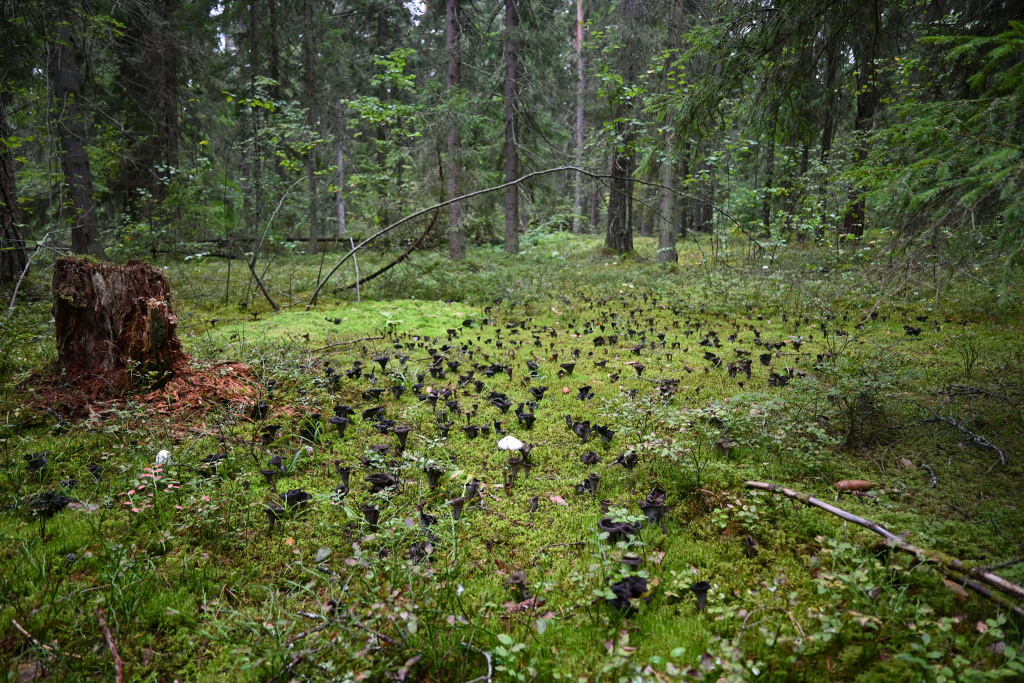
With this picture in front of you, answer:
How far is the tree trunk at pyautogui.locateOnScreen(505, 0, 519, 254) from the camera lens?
51.6 ft

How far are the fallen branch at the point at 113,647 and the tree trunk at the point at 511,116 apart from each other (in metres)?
15.3

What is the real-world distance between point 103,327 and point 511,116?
1460 cm

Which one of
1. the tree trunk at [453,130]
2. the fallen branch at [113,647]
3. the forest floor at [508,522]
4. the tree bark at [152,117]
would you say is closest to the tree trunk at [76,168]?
the tree bark at [152,117]

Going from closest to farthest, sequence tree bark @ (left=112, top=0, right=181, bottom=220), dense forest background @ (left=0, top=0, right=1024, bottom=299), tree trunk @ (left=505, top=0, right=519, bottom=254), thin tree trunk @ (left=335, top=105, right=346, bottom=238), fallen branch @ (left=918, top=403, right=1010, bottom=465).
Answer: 1. fallen branch @ (left=918, top=403, right=1010, bottom=465)
2. dense forest background @ (left=0, top=0, right=1024, bottom=299)
3. tree bark @ (left=112, top=0, right=181, bottom=220)
4. tree trunk @ (left=505, top=0, right=519, bottom=254)
5. thin tree trunk @ (left=335, top=105, right=346, bottom=238)

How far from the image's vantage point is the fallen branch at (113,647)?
74.2 inches

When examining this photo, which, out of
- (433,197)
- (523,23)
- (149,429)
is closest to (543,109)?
(523,23)

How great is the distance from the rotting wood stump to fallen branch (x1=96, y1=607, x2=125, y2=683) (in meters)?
3.02

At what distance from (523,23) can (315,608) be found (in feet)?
65.3

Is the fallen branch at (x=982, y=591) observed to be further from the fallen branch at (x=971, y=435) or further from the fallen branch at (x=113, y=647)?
the fallen branch at (x=113, y=647)

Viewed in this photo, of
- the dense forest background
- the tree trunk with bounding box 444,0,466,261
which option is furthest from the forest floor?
the tree trunk with bounding box 444,0,466,261

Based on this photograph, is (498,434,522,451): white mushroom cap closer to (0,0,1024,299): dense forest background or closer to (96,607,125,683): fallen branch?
(0,0,1024,299): dense forest background

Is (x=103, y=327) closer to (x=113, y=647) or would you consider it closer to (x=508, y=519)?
(x=113, y=647)

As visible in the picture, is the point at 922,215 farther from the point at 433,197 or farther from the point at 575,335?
the point at 433,197

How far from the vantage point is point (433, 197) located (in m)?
14.0
